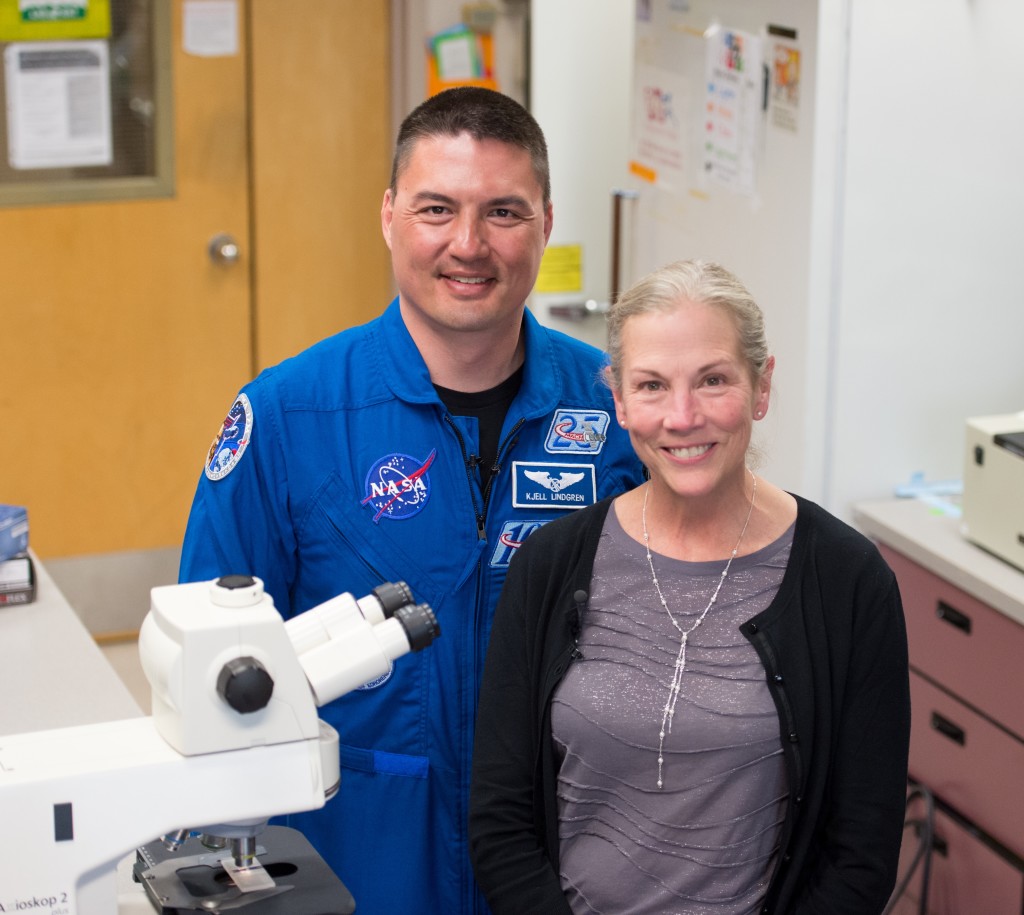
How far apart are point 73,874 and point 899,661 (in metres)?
0.87

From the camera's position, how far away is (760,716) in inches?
60.1

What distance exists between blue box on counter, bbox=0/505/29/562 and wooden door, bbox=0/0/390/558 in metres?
1.47

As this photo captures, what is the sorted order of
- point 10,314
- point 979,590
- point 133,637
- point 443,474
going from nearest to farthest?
point 443,474 → point 979,590 → point 10,314 → point 133,637

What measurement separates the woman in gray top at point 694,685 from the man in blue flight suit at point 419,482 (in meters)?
0.17

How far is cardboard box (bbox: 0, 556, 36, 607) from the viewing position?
100 inches

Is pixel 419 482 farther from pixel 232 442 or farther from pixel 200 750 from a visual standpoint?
pixel 200 750

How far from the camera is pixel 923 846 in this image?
9.16 ft

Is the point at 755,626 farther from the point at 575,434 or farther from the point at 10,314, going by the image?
the point at 10,314

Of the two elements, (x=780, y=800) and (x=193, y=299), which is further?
(x=193, y=299)

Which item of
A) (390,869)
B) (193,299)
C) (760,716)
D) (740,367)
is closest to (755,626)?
(760,716)

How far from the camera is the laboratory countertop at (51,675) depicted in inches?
84.9

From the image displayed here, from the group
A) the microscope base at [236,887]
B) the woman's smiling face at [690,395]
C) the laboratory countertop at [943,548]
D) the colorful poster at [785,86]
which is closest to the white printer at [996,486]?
the laboratory countertop at [943,548]

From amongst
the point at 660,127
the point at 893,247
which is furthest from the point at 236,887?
the point at 660,127

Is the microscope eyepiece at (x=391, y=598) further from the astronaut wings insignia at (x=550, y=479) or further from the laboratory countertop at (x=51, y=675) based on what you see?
the laboratory countertop at (x=51, y=675)
